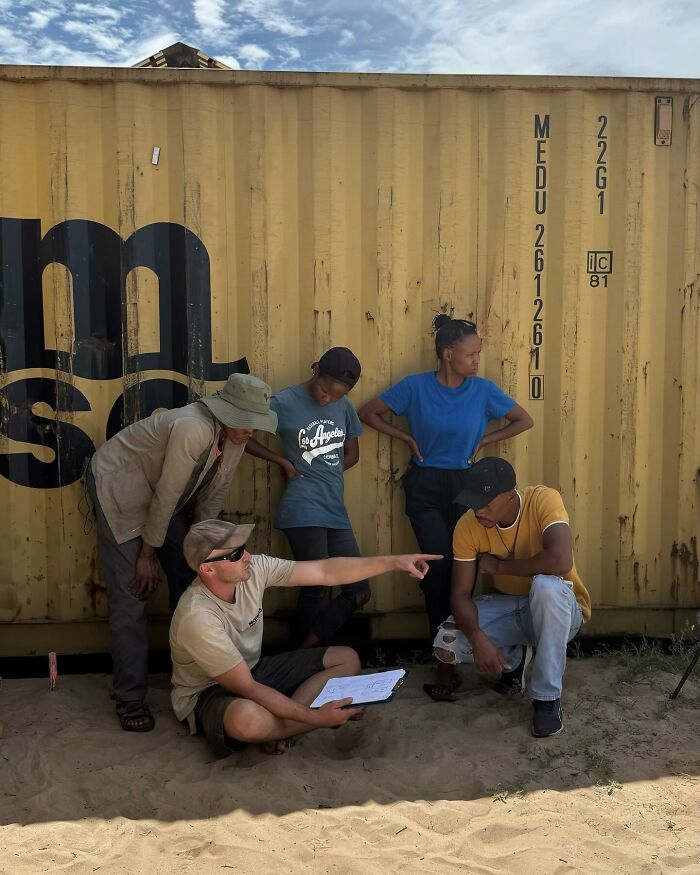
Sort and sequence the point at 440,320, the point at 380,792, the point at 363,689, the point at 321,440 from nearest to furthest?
the point at 380,792 → the point at 363,689 → the point at 321,440 → the point at 440,320

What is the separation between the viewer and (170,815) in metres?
3.14

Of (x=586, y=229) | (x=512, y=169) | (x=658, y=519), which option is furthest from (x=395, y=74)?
(x=658, y=519)

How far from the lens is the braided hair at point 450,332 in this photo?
4.35m

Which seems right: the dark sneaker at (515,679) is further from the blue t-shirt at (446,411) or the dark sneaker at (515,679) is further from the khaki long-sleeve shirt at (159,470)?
the khaki long-sleeve shirt at (159,470)

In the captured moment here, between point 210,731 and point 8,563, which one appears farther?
point 8,563

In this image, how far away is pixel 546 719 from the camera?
12.3ft

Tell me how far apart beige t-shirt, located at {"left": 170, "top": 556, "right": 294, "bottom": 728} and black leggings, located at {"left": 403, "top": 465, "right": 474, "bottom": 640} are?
97cm

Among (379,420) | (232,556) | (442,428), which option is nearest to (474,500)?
(442,428)

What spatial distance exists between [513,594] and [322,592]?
3.37ft

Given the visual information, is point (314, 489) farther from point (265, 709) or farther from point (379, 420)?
point (265, 709)

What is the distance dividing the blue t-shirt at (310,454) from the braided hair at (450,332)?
2.02 feet

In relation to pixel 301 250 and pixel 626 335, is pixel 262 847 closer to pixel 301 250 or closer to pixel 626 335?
pixel 301 250

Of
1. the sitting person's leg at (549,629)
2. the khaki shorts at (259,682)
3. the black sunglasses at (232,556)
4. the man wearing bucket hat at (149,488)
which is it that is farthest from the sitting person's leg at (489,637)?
the man wearing bucket hat at (149,488)

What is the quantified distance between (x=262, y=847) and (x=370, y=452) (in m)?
2.31
